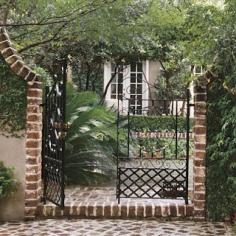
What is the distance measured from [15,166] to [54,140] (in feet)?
1.98

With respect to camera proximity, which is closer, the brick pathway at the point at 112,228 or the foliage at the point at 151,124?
the brick pathway at the point at 112,228

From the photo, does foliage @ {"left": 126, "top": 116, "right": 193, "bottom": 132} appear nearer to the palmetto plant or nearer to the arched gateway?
the palmetto plant

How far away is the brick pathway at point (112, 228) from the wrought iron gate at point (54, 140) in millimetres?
420

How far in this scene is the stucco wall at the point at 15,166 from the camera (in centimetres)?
616

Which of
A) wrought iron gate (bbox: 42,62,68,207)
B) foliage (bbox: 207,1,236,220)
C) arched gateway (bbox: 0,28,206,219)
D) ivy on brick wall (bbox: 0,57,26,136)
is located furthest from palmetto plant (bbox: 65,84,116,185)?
foliage (bbox: 207,1,236,220)

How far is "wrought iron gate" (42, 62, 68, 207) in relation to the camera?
6.16 meters

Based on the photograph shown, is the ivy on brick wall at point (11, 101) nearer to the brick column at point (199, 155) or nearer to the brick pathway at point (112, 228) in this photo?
the brick pathway at point (112, 228)

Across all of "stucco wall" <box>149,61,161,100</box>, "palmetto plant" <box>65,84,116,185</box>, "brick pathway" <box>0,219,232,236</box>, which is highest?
"stucco wall" <box>149,61,161,100</box>

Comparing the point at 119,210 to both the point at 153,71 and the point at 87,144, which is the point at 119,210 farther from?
the point at 153,71

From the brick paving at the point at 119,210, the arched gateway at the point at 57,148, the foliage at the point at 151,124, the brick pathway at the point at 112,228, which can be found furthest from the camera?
the foliage at the point at 151,124

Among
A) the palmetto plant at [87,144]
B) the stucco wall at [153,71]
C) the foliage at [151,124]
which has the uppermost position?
the stucco wall at [153,71]

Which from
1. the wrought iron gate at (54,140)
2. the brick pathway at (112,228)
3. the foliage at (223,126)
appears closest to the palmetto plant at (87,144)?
the wrought iron gate at (54,140)

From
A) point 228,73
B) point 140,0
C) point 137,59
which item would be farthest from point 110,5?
point 137,59

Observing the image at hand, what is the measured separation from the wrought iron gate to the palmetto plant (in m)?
1.66
